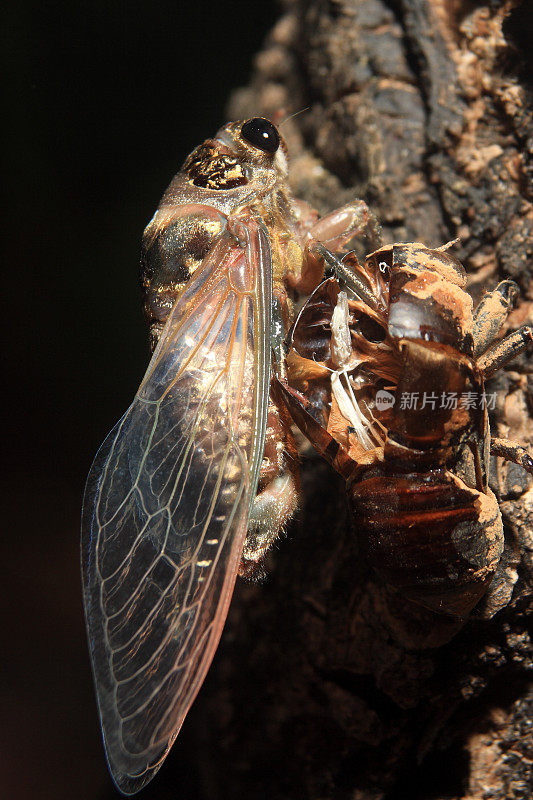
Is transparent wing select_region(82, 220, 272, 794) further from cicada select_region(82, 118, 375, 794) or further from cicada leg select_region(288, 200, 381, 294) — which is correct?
cicada leg select_region(288, 200, 381, 294)

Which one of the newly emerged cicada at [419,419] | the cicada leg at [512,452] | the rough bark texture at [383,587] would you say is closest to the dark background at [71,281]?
the rough bark texture at [383,587]

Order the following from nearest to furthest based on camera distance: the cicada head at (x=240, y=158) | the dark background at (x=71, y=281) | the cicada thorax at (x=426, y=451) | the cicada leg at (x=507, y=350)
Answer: the cicada thorax at (x=426, y=451), the cicada leg at (x=507, y=350), the cicada head at (x=240, y=158), the dark background at (x=71, y=281)

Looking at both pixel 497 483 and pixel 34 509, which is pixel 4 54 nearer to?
pixel 34 509

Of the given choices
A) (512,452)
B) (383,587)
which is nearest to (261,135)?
(512,452)

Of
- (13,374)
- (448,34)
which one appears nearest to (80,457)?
(13,374)

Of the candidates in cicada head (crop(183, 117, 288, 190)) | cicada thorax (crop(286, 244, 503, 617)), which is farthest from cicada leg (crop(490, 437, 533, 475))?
cicada head (crop(183, 117, 288, 190))

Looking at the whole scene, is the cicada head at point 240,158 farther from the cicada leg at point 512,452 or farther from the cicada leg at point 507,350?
the cicada leg at point 512,452
